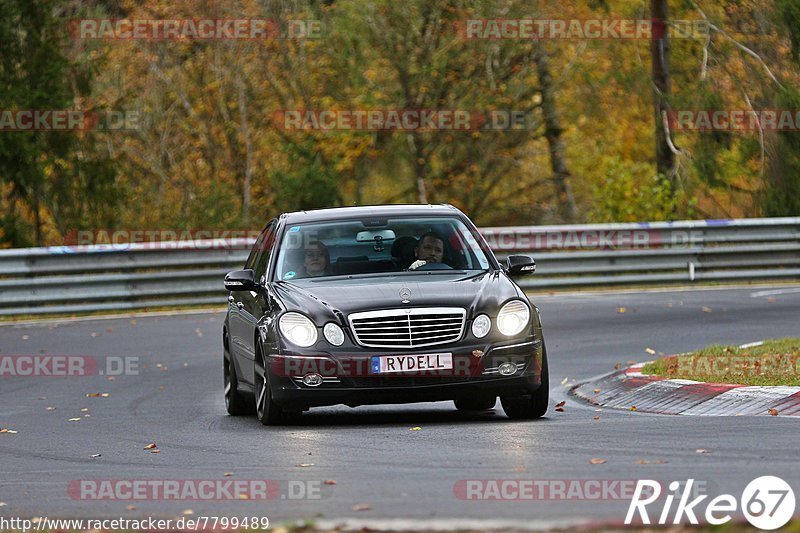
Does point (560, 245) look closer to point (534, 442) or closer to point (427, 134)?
point (427, 134)

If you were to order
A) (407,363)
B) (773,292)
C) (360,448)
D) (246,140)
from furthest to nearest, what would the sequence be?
(246,140) < (773,292) < (407,363) < (360,448)

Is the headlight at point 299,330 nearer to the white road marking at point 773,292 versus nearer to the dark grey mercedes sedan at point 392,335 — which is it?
the dark grey mercedes sedan at point 392,335

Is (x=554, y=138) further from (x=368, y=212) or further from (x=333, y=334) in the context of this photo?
(x=333, y=334)

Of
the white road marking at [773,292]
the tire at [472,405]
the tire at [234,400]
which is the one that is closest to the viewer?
the tire at [472,405]

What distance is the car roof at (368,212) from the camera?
1364 centimetres

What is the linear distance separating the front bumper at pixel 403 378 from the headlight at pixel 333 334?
9cm

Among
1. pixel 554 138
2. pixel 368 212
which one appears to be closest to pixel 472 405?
pixel 368 212

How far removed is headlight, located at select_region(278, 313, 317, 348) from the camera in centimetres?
1203

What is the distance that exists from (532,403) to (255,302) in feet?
7.54

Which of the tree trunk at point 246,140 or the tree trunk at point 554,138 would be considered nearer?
the tree trunk at point 554,138

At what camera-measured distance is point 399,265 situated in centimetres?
1305

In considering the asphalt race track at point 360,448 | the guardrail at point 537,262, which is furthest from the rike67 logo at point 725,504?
the guardrail at point 537,262

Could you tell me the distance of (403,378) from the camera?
11922 millimetres

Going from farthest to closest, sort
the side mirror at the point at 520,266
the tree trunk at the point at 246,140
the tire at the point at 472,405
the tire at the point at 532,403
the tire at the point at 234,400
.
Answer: the tree trunk at the point at 246,140
the tire at the point at 234,400
the tire at the point at 472,405
the side mirror at the point at 520,266
the tire at the point at 532,403
